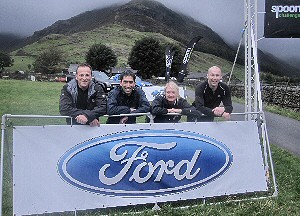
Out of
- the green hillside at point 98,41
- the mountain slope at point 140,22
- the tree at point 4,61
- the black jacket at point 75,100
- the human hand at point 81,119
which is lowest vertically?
the human hand at point 81,119

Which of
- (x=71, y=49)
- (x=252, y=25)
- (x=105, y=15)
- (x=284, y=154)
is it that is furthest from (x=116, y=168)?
(x=105, y=15)

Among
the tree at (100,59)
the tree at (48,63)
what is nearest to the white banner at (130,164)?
the tree at (48,63)

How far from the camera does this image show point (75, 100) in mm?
5871

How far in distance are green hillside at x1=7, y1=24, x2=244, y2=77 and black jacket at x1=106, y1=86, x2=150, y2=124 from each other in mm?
84943

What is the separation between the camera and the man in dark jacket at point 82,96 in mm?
5673

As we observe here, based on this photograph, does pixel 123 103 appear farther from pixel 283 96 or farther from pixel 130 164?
pixel 283 96

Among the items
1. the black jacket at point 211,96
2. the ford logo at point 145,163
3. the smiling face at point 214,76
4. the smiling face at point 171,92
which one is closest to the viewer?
the ford logo at point 145,163

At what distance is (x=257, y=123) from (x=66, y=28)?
498 ft

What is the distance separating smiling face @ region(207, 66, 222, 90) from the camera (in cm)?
661

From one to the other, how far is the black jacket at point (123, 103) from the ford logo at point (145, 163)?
66 cm

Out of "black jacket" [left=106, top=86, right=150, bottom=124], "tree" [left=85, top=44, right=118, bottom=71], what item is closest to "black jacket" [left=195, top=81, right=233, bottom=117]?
"black jacket" [left=106, top=86, right=150, bottom=124]

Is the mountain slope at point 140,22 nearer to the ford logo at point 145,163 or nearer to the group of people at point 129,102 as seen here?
the group of people at point 129,102

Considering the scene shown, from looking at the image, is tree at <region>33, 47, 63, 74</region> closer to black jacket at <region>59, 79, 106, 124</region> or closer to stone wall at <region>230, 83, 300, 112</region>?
stone wall at <region>230, 83, 300, 112</region>

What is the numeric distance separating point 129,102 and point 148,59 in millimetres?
85180
